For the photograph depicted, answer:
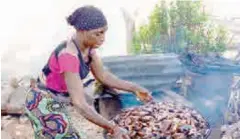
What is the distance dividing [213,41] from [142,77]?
101 inches

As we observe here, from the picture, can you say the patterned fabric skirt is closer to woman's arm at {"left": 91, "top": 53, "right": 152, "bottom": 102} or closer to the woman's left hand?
woman's arm at {"left": 91, "top": 53, "right": 152, "bottom": 102}

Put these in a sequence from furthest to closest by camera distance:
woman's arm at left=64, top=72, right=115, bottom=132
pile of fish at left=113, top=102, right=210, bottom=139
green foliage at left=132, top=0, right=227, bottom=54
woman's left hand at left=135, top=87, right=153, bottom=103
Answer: green foliage at left=132, top=0, right=227, bottom=54 < woman's left hand at left=135, top=87, right=153, bottom=103 < pile of fish at left=113, top=102, right=210, bottom=139 < woman's arm at left=64, top=72, right=115, bottom=132

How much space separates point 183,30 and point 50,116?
16.1 feet

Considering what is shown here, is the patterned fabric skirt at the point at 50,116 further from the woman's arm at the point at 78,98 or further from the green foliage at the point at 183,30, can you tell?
the green foliage at the point at 183,30

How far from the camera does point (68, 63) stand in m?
3.02

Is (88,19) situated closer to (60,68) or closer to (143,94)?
(60,68)

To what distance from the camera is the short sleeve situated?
3017 mm

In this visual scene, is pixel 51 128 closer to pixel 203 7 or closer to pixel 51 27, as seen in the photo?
pixel 203 7

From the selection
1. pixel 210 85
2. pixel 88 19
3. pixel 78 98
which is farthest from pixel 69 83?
pixel 210 85

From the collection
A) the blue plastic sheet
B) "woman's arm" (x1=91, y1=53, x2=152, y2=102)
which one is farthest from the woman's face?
the blue plastic sheet

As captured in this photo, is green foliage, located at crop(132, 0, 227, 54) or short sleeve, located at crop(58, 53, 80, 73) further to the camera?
green foliage, located at crop(132, 0, 227, 54)

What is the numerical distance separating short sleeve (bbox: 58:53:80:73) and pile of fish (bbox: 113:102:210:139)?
0.78 meters

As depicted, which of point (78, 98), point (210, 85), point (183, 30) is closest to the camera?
point (78, 98)

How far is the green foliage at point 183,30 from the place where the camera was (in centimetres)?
776
